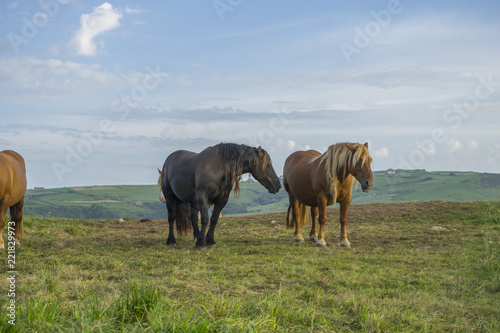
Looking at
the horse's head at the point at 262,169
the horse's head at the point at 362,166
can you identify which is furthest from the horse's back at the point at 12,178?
the horse's head at the point at 362,166

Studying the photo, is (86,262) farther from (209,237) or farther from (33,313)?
(33,313)

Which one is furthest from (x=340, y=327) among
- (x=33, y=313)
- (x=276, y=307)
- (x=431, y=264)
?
(x=431, y=264)

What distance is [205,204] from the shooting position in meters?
8.68

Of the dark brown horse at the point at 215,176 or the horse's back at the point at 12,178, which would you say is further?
the dark brown horse at the point at 215,176

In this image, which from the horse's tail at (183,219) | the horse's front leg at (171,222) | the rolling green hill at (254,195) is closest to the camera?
the horse's front leg at (171,222)

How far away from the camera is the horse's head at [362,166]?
8578mm

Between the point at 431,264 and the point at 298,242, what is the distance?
322cm

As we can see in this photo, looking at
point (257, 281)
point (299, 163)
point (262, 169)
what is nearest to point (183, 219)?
point (262, 169)

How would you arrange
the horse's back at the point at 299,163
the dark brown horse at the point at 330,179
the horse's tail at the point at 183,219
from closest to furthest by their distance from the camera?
the dark brown horse at the point at 330,179
the horse's tail at the point at 183,219
the horse's back at the point at 299,163

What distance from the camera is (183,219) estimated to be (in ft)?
32.7

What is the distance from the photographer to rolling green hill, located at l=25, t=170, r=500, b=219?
36.3 meters

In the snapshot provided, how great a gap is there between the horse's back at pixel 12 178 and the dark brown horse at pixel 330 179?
585 cm

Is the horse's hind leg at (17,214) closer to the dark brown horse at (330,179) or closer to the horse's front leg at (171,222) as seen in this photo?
the horse's front leg at (171,222)

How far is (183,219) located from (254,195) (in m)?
37.5
